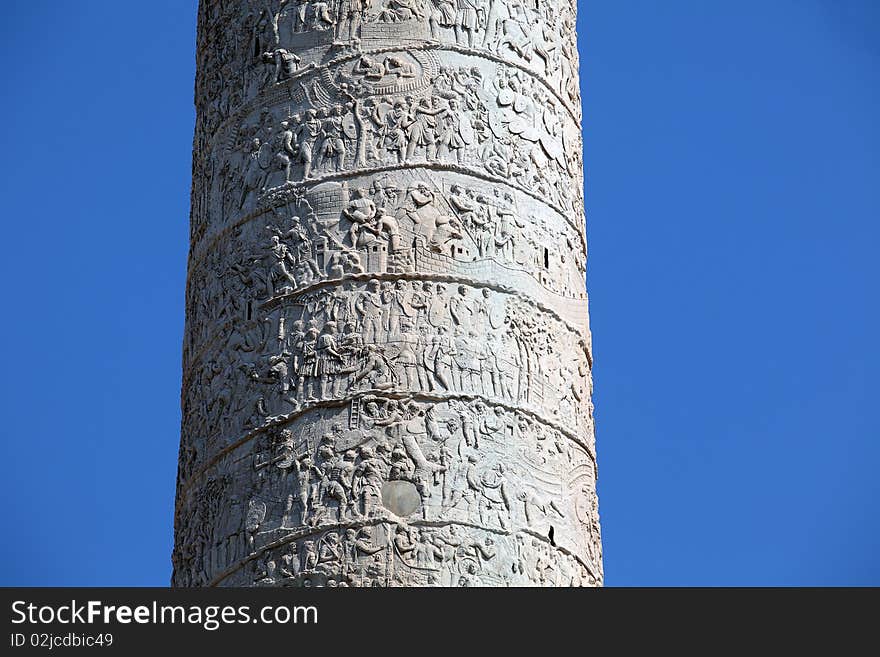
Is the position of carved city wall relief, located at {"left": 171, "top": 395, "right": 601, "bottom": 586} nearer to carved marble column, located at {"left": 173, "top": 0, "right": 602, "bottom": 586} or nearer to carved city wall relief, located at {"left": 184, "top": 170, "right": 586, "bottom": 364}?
carved marble column, located at {"left": 173, "top": 0, "right": 602, "bottom": 586}

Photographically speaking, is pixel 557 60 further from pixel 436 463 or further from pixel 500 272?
pixel 436 463

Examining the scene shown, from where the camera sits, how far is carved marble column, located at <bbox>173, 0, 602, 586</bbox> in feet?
27.5

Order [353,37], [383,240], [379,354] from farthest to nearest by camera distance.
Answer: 1. [353,37]
2. [383,240]
3. [379,354]

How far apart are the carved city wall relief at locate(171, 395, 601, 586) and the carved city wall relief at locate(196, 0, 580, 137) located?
1.40 meters

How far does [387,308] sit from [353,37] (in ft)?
3.59

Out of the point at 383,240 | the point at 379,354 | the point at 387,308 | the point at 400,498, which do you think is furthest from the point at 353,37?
the point at 400,498

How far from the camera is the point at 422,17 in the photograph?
9.09 m

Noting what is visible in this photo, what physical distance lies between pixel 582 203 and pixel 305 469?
5.65ft

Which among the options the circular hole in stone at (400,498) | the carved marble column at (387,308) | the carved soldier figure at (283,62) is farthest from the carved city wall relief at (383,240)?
the circular hole in stone at (400,498)

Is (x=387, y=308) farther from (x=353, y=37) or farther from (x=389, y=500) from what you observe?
(x=353, y=37)

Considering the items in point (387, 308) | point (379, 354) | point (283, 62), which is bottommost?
point (379, 354)

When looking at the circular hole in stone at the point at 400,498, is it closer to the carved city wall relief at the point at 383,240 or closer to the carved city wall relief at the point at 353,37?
the carved city wall relief at the point at 383,240

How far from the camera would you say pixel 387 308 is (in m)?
8.62

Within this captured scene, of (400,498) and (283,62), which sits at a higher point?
(283,62)
